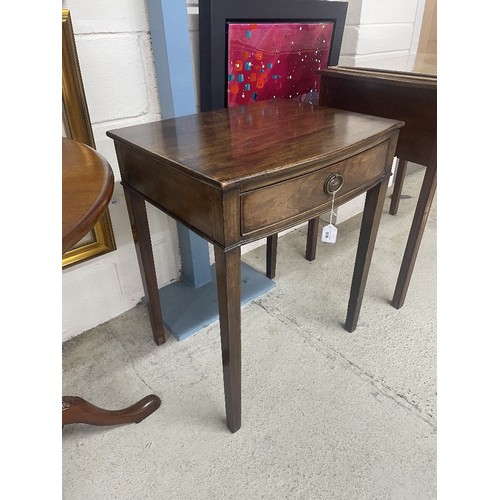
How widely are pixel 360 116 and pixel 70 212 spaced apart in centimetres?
75

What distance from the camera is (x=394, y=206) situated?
2.06 m

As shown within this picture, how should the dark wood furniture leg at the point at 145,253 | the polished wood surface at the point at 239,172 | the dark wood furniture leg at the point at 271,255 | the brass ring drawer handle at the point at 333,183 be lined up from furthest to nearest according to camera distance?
the dark wood furniture leg at the point at 271,255 < the dark wood furniture leg at the point at 145,253 < the brass ring drawer handle at the point at 333,183 < the polished wood surface at the point at 239,172

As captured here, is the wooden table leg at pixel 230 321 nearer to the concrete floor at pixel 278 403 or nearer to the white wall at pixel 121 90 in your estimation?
the concrete floor at pixel 278 403

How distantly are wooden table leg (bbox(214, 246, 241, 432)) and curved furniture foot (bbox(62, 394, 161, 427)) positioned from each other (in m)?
0.22

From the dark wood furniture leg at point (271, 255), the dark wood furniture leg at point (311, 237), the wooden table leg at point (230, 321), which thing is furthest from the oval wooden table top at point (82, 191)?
the dark wood furniture leg at point (311, 237)

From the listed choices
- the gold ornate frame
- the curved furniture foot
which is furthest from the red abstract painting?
the curved furniture foot

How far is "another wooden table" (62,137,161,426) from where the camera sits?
48 cm

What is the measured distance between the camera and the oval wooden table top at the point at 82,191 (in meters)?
0.48

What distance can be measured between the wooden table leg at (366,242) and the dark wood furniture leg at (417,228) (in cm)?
20

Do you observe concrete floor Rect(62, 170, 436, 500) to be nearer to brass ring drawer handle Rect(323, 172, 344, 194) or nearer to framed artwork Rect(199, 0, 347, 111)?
brass ring drawer handle Rect(323, 172, 344, 194)

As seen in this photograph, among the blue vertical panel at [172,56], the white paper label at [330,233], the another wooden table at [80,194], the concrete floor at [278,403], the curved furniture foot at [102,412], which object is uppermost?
the blue vertical panel at [172,56]
